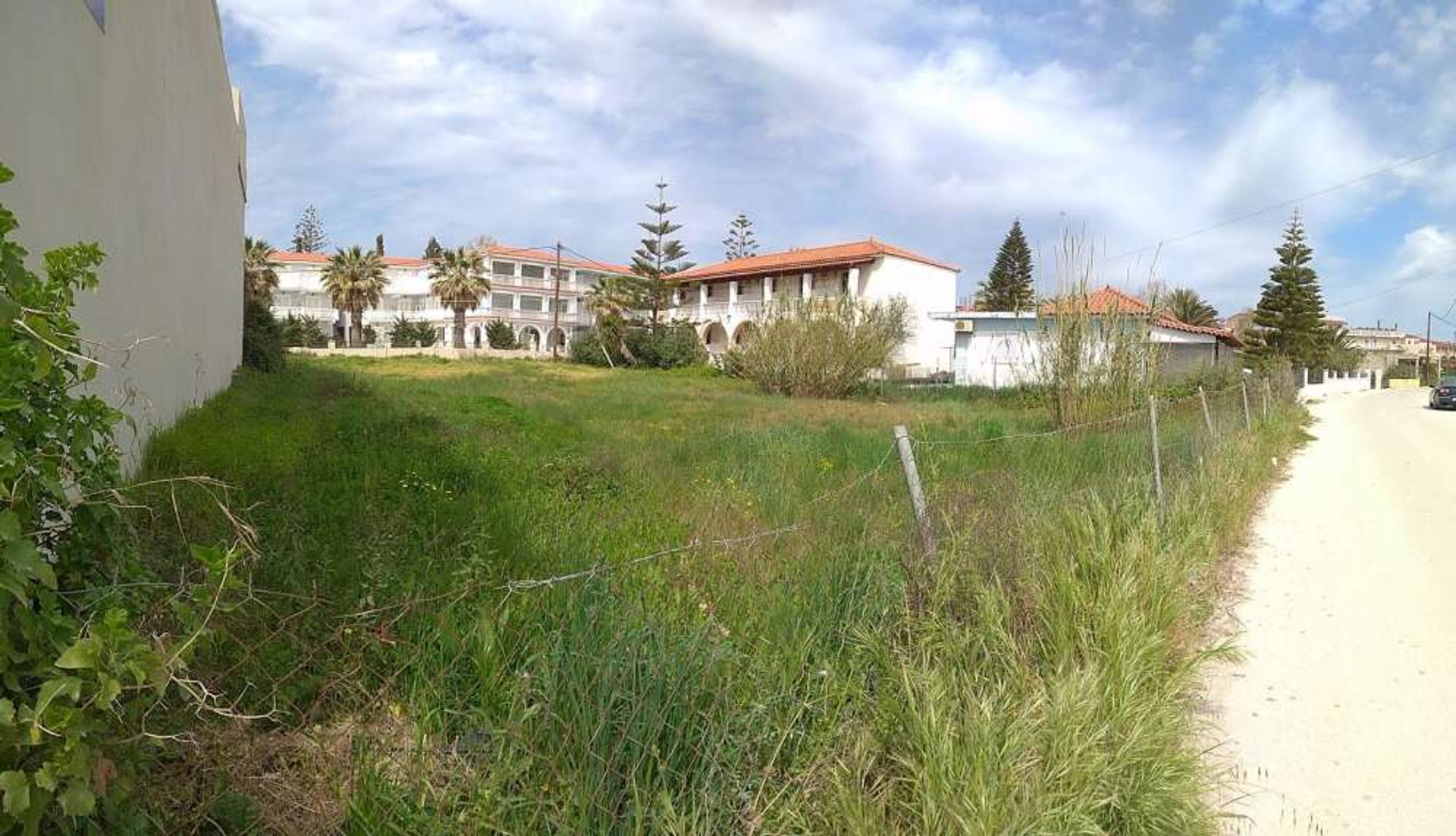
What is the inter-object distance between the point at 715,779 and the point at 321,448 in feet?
24.7

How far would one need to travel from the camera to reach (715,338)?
188 ft

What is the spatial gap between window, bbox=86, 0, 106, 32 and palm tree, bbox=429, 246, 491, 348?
178 feet

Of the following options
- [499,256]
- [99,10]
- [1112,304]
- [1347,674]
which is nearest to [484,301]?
[499,256]

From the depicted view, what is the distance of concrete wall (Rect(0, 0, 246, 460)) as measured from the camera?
4.18m

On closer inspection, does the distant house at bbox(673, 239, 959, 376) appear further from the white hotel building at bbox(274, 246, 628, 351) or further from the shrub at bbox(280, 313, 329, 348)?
the shrub at bbox(280, 313, 329, 348)

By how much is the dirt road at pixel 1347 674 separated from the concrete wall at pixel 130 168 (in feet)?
14.5

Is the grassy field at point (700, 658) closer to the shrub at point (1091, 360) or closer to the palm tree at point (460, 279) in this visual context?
the shrub at point (1091, 360)

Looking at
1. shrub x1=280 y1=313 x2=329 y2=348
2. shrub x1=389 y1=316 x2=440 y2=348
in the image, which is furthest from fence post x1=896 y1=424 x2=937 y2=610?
shrub x1=389 y1=316 x2=440 y2=348

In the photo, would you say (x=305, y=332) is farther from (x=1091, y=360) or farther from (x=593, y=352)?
(x=1091, y=360)

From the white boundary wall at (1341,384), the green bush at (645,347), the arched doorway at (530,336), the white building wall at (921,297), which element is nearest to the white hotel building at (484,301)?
the arched doorway at (530,336)

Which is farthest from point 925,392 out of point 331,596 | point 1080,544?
point 331,596

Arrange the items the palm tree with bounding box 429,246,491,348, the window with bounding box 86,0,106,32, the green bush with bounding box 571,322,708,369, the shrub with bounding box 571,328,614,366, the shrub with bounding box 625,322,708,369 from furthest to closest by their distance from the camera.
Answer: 1. the palm tree with bounding box 429,246,491,348
2. the shrub with bounding box 571,328,614,366
3. the green bush with bounding box 571,322,708,369
4. the shrub with bounding box 625,322,708,369
5. the window with bounding box 86,0,106,32

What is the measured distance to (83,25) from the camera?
5270 millimetres

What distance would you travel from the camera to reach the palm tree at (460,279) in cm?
5900
